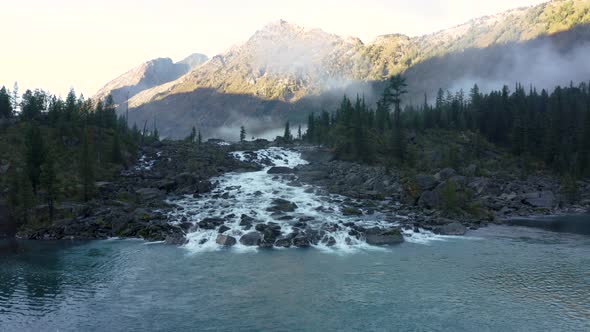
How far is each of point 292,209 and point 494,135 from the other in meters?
118

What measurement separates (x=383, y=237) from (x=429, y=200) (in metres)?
22.6

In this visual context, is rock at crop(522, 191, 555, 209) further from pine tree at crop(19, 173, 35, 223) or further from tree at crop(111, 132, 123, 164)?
tree at crop(111, 132, 123, 164)

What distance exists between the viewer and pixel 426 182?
251 ft

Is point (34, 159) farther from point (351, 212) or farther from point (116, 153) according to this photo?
point (351, 212)

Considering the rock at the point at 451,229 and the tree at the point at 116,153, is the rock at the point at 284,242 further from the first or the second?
the tree at the point at 116,153

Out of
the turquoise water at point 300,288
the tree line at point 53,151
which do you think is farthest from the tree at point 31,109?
the turquoise water at point 300,288

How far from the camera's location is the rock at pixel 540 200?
257 feet

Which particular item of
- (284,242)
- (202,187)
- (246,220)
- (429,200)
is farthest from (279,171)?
(284,242)

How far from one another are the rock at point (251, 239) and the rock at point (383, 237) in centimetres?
→ 1422

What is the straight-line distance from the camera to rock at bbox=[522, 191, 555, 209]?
3083 inches

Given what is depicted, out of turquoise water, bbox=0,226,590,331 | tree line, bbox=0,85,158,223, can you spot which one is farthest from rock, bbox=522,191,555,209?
tree line, bbox=0,85,158,223

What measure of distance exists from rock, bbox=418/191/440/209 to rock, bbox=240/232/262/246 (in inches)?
1291

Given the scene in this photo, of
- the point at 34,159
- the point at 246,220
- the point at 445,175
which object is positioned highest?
the point at 34,159

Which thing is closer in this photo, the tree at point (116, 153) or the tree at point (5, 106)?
the tree at point (116, 153)
